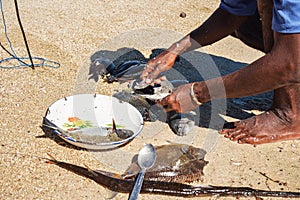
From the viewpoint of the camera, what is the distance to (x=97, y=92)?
3.40 m

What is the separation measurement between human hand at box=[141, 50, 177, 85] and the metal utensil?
2.02 ft

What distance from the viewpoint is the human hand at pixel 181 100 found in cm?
282

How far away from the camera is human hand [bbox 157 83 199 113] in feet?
9.25

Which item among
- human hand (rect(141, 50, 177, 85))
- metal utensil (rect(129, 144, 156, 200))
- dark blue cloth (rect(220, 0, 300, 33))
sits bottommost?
metal utensil (rect(129, 144, 156, 200))

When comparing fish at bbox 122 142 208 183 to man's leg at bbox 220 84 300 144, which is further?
man's leg at bbox 220 84 300 144

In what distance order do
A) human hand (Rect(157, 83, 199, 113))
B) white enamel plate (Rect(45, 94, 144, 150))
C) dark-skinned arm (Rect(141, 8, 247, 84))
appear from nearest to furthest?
white enamel plate (Rect(45, 94, 144, 150)) → human hand (Rect(157, 83, 199, 113)) → dark-skinned arm (Rect(141, 8, 247, 84))

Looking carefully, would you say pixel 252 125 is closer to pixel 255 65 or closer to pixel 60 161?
pixel 255 65

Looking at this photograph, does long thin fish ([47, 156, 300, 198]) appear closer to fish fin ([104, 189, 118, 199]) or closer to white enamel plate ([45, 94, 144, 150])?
fish fin ([104, 189, 118, 199])

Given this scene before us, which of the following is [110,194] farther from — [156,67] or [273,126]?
[273,126]

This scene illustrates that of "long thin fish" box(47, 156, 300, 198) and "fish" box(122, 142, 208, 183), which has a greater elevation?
"fish" box(122, 142, 208, 183)

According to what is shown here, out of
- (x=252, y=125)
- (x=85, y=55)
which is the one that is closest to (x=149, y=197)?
(x=252, y=125)

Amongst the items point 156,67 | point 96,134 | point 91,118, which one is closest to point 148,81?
point 156,67

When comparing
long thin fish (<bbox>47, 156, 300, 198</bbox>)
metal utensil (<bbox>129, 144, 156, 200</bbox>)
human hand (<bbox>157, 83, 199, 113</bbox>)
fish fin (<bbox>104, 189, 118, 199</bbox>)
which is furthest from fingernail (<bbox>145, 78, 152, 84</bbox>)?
fish fin (<bbox>104, 189, 118, 199</bbox>)

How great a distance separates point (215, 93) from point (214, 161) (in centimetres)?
44
